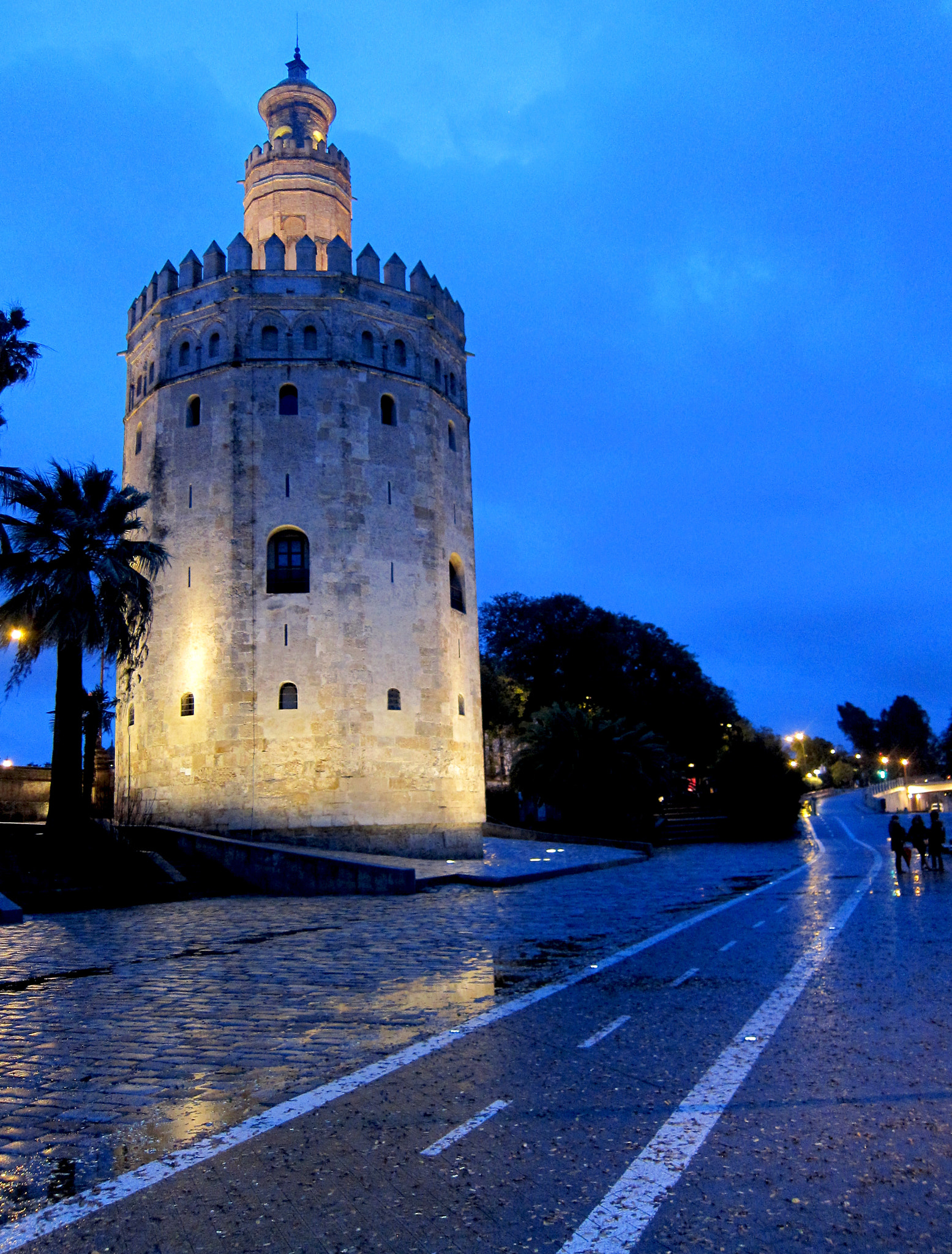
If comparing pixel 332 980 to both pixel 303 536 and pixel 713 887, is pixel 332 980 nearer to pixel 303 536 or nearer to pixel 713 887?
pixel 713 887

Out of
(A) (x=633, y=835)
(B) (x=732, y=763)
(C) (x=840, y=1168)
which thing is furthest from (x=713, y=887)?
(B) (x=732, y=763)

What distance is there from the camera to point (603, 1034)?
18.0 ft

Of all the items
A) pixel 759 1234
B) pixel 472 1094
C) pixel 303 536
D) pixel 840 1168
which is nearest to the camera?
pixel 759 1234

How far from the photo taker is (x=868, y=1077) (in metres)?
4.45

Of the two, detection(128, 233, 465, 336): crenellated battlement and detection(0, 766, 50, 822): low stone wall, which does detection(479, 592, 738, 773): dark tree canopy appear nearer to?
detection(128, 233, 465, 336): crenellated battlement

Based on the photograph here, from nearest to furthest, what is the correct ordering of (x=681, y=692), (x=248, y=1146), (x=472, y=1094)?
(x=248, y=1146) < (x=472, y=1094) < (x=681, y=692)

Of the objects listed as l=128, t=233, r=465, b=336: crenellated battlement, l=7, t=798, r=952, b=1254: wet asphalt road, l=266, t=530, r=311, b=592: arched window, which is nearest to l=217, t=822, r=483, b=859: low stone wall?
l=266, t=530, r=311, b=592: arched window

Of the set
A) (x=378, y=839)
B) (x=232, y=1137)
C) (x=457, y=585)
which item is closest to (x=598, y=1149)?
(x=232, y=1137)

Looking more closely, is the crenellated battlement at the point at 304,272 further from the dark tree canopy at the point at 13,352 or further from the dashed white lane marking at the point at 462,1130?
the dashed white lane marking at the point at 462,1130

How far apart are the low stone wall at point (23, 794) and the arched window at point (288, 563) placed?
7541mm

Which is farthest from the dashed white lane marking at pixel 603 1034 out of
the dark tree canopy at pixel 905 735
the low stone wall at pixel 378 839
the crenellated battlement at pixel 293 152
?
the dark tree canopy at pixel 905 735

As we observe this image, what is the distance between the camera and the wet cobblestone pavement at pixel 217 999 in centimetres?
410

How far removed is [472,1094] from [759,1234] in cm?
174

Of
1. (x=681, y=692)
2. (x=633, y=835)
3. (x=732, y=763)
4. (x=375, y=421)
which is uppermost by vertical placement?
(x=375, y=421)
